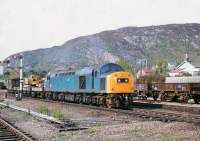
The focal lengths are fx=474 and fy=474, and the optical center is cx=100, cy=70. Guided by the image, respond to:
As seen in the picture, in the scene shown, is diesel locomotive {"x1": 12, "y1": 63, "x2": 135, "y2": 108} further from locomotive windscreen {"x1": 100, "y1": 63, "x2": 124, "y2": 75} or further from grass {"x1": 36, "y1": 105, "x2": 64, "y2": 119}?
grass {"x1": 36, "y1": 105, "x2": 64, "y2": 119}

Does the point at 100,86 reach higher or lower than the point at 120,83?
lower

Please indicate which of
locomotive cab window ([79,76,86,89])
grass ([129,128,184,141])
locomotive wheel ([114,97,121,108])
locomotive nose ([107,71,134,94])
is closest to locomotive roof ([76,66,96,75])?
locomotive cab window ([79,76,86,89])

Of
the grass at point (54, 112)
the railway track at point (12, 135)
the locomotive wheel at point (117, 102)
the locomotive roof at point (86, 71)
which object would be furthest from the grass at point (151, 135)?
the locomotive roof at point (86, 71)

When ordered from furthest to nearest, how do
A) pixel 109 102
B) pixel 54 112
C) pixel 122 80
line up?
pixel 122 80 < pixel 109 102 < pixel 54 112

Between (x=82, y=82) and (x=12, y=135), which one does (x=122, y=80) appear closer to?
(x=82, y=82)

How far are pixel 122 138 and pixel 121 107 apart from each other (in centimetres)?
1818

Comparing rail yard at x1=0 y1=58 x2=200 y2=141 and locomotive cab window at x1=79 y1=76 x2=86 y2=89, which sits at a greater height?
locomotive cab window at x1=79 y1=76 x2=86 y2=89

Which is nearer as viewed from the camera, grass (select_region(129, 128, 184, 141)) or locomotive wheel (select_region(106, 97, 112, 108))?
grass (select_region(129, 128, 184, 141))

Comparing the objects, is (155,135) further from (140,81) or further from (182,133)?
(140,81)

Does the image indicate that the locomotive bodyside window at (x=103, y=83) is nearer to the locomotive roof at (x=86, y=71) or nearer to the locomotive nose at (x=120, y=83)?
the locomotive nose at (x=120, y=83)

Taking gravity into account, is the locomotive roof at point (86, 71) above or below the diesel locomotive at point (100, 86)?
above

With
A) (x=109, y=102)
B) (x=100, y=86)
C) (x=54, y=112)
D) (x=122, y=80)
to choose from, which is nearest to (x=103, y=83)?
(x=100, y=86)

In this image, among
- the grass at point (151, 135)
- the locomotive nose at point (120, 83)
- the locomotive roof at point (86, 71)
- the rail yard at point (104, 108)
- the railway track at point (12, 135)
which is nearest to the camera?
the grass at point (151, 135)

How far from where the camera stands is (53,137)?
17297 mm
